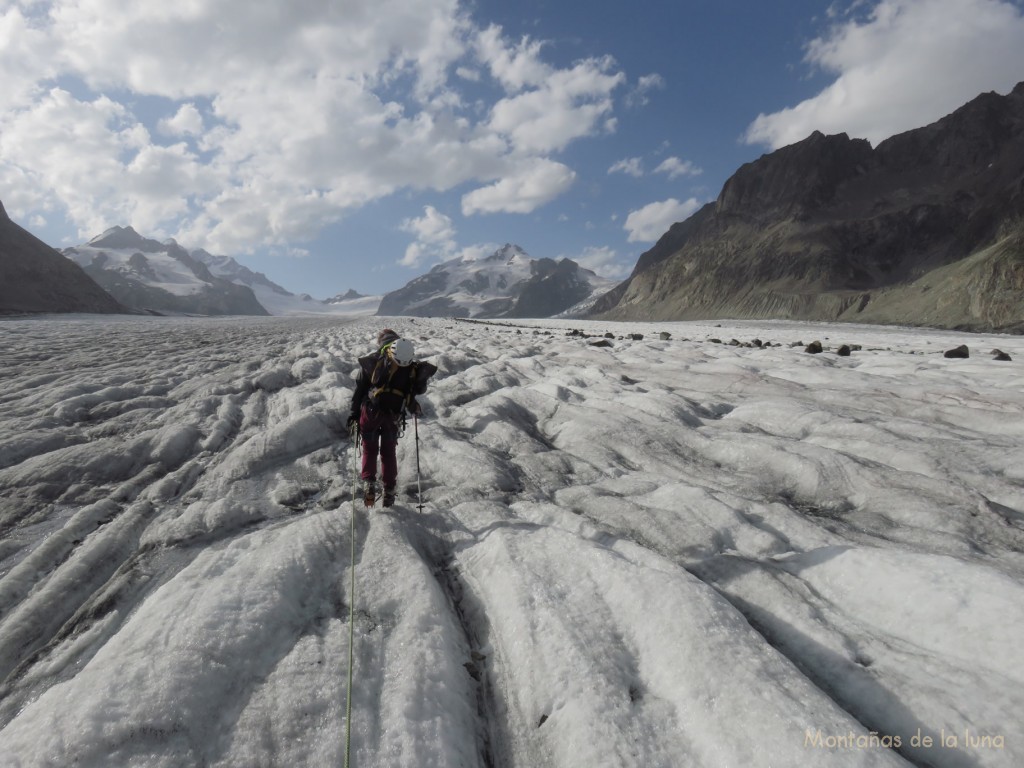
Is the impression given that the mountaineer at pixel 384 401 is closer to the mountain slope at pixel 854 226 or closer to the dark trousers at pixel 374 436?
the dark trousers at pixel 374 436

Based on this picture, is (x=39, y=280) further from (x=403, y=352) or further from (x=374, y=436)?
(x=403, y=352)

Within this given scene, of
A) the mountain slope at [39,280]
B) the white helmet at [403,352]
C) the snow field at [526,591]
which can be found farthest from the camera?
the mountain slope at [39,280]

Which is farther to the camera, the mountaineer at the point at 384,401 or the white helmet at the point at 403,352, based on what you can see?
the mountaineer at the point at 384,401

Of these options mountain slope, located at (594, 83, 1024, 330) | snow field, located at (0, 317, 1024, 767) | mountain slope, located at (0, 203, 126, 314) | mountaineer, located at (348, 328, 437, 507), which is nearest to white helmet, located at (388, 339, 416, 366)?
mountaineer, located at (348, 328, 437, 507)

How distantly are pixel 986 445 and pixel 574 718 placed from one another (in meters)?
8.64

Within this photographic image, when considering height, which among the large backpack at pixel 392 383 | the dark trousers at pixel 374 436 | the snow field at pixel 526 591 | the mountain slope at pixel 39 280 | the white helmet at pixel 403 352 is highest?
the mountain slope at pixel 39 280

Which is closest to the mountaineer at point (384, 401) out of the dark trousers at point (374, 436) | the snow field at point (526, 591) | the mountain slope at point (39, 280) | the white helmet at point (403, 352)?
the dark trousers at point (374, 436)

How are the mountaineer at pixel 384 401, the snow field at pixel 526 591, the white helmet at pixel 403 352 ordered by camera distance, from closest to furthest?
1. the snow field at pixel 526 591
2. the white helmet at pixel 403 352
3. the mountaineer at pixel 384 401

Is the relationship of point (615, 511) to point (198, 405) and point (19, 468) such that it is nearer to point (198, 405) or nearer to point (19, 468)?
point (19, 468)

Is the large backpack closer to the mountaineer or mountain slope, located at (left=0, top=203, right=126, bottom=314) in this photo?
the mountaineer

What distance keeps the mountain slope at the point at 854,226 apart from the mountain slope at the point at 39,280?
492 ft

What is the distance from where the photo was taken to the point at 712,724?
348 cm

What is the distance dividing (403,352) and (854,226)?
590 feet

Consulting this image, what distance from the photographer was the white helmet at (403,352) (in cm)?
720
